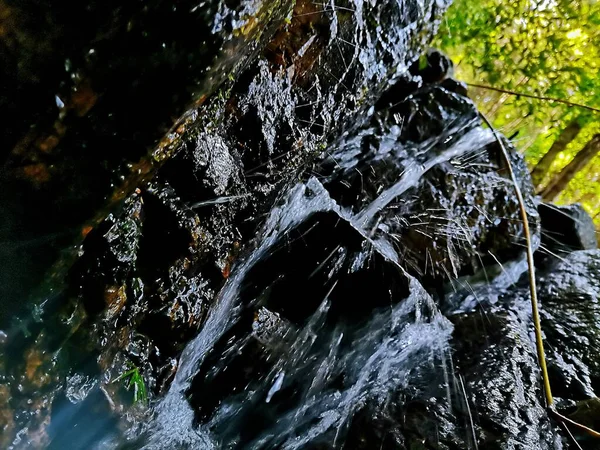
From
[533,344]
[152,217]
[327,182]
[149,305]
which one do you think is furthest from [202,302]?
[533,344]

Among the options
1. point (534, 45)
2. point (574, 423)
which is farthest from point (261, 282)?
point (534, 45)

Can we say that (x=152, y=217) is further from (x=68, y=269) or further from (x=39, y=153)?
(x=39, y=153)

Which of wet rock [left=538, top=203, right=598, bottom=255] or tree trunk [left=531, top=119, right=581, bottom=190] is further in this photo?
tree trunk [left=531, top=119, right=581, bottom=190]

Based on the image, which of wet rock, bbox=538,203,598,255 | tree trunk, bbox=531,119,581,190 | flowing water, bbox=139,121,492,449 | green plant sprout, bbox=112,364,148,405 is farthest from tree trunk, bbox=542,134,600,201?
green plant sprout, bbox=112,364,148,405

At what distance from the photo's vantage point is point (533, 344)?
134 inches

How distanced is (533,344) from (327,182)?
2321 millimetres

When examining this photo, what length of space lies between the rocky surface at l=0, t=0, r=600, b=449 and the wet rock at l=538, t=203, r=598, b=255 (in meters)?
1.34

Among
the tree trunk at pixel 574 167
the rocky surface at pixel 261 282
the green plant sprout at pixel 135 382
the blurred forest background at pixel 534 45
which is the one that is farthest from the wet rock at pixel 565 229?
the green plant sprout at pixel 135 382

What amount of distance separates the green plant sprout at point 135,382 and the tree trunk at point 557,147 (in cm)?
852

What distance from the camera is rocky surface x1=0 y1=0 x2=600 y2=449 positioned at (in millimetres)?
1456

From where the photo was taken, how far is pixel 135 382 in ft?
7.41

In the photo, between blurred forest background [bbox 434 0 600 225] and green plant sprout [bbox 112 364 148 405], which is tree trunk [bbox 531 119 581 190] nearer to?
blurred forest background [bbox 434 0 600 225]

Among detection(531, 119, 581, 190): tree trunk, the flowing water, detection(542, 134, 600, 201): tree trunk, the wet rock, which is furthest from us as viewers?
detection(542, 134, 600, 201): tree trunk

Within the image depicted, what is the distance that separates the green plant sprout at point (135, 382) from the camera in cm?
223
